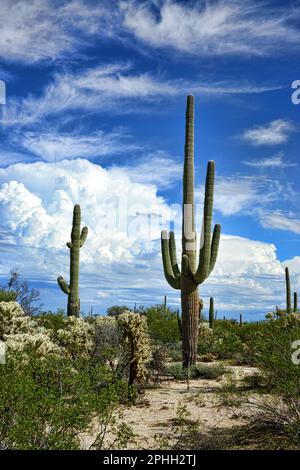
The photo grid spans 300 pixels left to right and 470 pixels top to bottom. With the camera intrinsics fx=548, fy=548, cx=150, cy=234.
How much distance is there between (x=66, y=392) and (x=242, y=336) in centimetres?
2119

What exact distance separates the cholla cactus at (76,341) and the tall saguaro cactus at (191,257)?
4.54 m

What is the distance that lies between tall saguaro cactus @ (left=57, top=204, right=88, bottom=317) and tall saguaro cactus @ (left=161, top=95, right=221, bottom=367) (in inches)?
146

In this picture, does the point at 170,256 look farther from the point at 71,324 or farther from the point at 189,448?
the point at 189,448

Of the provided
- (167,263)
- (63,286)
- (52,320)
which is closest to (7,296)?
(63,286)

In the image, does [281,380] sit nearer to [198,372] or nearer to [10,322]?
[10,322]

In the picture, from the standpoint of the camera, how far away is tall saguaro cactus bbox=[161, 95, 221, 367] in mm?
17406

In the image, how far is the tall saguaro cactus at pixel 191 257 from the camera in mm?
17406

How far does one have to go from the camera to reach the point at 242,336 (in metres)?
28.2

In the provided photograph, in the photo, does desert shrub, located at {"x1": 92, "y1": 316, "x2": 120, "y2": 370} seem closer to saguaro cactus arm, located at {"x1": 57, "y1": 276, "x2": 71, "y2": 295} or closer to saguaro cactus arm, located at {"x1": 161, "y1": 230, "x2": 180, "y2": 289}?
saguaro cactus arm, located at {"x1": 161, "y1": 230, "x2": 180, "y2": 289}

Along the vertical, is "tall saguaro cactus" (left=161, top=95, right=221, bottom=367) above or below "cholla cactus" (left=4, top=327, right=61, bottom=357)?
above

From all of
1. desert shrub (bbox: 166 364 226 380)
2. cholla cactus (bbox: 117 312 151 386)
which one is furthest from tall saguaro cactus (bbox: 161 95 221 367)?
cholla cactus (bbox: 117 312 151 386)

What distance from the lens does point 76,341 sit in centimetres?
1372

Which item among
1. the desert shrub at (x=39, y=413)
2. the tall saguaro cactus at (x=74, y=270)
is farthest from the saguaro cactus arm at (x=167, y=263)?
the desert shrub at (x=39, y=413)
